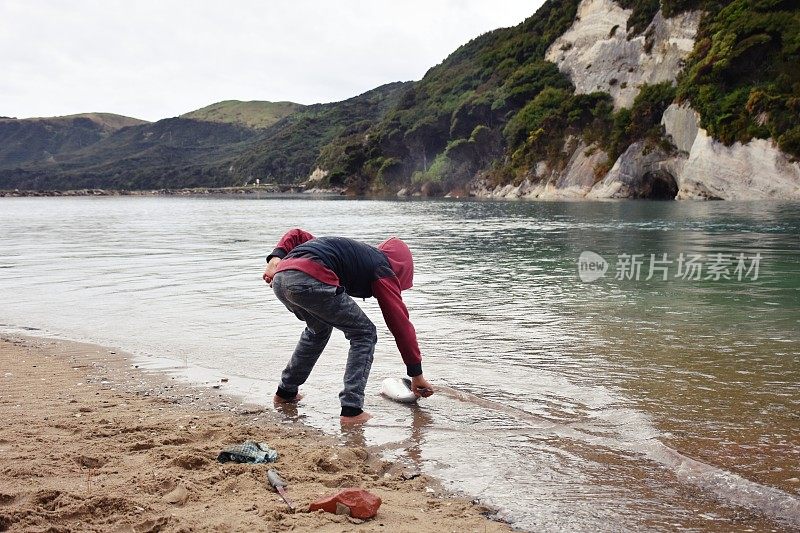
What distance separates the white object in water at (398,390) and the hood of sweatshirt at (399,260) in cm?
105

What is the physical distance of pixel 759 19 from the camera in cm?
5606

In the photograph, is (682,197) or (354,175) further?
(354,175)

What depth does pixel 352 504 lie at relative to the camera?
12.8ft

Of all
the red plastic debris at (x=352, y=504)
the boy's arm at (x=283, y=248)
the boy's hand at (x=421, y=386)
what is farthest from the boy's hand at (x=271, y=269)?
the red plastic debris at (x=352, y=504)

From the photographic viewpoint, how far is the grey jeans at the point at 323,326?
5754mm

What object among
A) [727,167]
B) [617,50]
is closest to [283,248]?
[727,167]

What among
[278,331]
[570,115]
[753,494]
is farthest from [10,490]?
[570,115]

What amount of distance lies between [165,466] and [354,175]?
438 ft

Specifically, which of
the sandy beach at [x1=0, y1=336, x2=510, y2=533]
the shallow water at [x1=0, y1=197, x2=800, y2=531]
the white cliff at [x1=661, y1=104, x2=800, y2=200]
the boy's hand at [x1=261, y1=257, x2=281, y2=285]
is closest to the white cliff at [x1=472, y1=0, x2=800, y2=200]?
the white cliff at [x1=661, y1=104, x2=800, y2=200]

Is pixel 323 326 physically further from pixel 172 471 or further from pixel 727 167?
pixel 727 167

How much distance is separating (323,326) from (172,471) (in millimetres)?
2161

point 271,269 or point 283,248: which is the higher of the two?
point 283,248

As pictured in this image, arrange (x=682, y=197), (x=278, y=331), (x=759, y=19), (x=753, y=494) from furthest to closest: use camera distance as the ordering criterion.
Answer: (x=682, y=197), (x=759, y=19), (x=278, y=331), (x=753, y=494)

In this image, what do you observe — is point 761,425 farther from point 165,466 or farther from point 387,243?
point 165,466
